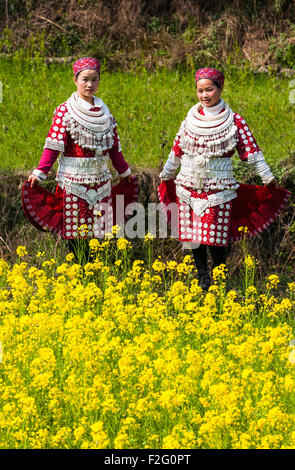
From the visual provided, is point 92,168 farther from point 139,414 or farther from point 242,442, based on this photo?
point 242,442

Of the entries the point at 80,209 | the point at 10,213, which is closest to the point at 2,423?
the point at 80,209

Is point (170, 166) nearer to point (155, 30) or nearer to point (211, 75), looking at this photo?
point (211, 75)

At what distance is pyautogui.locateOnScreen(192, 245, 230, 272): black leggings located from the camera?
20.6 feet

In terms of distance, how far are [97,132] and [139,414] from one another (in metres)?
2.41

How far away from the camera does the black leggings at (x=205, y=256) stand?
6.28 m

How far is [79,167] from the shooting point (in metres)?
6.06

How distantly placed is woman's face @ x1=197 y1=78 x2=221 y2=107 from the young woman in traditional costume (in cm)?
69

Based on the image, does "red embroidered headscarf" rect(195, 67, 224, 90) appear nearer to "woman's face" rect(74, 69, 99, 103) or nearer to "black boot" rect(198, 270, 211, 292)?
"woman's face" rect(74, 69, 99, 103)

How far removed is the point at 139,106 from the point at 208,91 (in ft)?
9.23

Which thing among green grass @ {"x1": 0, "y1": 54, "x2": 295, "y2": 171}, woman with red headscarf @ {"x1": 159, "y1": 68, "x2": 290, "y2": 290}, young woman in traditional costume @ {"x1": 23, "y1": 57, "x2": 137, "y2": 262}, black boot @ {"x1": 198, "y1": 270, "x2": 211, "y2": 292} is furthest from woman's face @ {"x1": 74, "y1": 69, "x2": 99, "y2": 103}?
black boot @ {"x1": 198, "y1": 270, "x2": 211, "y2": 292}

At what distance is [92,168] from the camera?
6082 millimetres

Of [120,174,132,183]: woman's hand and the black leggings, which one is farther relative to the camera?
[120,174,132,183]: woman's hand

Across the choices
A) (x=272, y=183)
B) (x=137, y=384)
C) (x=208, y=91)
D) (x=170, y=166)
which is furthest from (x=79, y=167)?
(x=137, y=384)

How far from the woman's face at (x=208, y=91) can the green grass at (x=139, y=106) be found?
1184 millimetres
